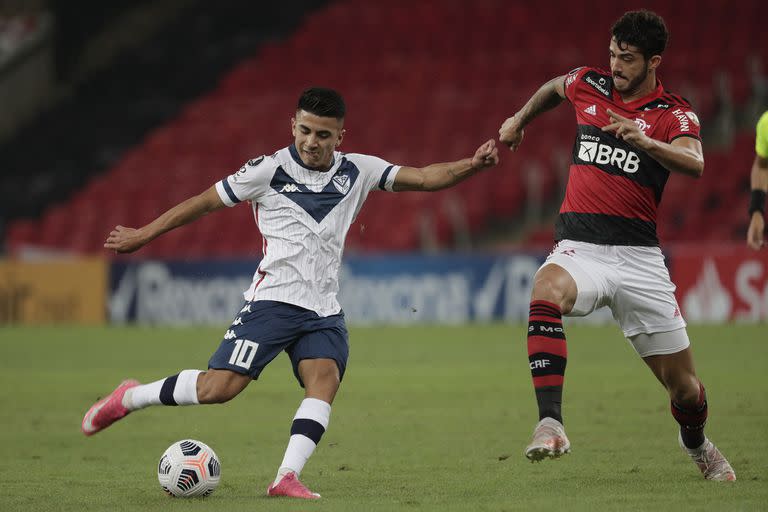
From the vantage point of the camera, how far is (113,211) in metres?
27.3

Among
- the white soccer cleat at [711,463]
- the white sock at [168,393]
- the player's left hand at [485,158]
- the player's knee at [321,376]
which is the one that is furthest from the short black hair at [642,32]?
the white sock at [168,393]

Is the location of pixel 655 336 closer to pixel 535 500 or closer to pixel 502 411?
pixel 535 500

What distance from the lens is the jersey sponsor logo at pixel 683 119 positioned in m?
6.21

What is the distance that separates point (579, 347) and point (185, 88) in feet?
65.9

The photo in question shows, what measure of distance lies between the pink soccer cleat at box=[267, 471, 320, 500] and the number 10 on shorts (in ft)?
2.01

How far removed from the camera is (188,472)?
625 centimetres

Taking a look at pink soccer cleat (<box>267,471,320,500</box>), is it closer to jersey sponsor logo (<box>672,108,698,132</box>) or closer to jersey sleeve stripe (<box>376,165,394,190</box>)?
jersey sleeve stripe (<box>376,165,394,190</box>)

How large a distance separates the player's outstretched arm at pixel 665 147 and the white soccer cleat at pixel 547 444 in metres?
1.36

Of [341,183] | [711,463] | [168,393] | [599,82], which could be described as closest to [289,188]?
[341,183]

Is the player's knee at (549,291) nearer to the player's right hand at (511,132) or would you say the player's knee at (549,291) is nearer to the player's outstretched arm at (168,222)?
the player's right hand at (511,132)

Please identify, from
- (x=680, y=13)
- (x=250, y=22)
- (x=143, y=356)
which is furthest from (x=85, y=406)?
(x=250, y=22)

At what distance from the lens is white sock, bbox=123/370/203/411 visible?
20.8ft

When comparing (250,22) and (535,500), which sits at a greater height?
(250,22)

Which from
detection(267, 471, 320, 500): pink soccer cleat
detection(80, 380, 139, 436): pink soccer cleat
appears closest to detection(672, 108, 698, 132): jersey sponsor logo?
detection(267, 471, 320, 500): pink soccer cleat
